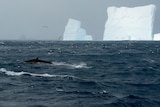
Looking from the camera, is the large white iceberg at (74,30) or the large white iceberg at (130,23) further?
the large white iceberg at (74,30)

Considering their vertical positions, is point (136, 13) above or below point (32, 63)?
above

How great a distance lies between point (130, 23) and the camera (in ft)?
575

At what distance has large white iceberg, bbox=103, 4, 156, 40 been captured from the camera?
552 feet

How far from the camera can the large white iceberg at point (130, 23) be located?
168 metres

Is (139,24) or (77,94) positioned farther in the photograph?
(139,24)

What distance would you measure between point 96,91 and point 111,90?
121 cm

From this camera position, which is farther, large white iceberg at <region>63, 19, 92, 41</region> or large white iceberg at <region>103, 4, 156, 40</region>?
large white iceberg at <region>63, 19, 92, 41</region>

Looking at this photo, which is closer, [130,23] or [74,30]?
[130,23]

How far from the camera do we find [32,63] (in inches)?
1703

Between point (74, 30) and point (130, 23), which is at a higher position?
point (130, 23)

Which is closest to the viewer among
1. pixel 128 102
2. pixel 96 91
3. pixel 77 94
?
pixel 128 102

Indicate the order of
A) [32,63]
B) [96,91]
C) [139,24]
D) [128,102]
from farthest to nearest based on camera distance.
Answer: [139,24] → [32,63] → [96,91] → [128,102]

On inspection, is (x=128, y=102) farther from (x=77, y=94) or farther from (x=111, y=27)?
(x=111, y=27)

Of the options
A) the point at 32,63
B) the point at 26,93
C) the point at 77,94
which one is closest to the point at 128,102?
the point at 77,94
